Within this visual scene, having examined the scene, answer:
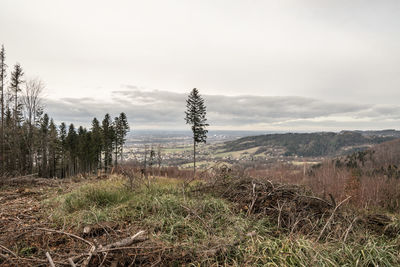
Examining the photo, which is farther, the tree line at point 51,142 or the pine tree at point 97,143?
the pine tree at point 97,143

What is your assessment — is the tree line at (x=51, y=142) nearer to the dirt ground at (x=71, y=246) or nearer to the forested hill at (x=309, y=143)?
the dirt ground at (x=71, y=246)

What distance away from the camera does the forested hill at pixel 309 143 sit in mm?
134250

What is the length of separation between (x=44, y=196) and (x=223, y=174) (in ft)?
18.6

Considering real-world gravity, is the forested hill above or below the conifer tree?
below

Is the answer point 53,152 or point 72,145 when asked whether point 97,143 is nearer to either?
point 72,145

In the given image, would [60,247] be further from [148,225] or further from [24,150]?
[24,150]

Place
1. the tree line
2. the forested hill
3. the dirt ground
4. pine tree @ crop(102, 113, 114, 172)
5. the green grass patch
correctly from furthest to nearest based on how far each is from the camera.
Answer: the forested hill, pine tree @ crop(102, 113, 114, 172), the tree line, the green grass patch, the dirt ground

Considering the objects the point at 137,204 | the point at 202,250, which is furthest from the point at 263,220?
the point at 137,204

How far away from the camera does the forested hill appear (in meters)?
134

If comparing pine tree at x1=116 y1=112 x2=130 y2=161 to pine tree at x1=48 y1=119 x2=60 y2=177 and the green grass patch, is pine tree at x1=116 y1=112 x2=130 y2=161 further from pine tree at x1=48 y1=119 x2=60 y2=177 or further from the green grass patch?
the green grass patch

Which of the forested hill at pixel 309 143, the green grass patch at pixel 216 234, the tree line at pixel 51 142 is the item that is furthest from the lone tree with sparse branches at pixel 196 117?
the forested hill at pixel 309 143

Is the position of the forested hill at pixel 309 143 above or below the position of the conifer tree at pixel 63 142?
below

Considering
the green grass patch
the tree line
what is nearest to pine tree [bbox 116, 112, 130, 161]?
the tree line

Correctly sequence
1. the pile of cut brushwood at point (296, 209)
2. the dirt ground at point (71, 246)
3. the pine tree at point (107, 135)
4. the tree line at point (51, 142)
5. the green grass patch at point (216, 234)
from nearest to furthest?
the dirt ground at point (71, 246) < the green grass patch at point (216, 234) < the pile of cut brushwood at point (296, 209) < the tree line at point (51, 142) < the pine tree at point (107, 135)
